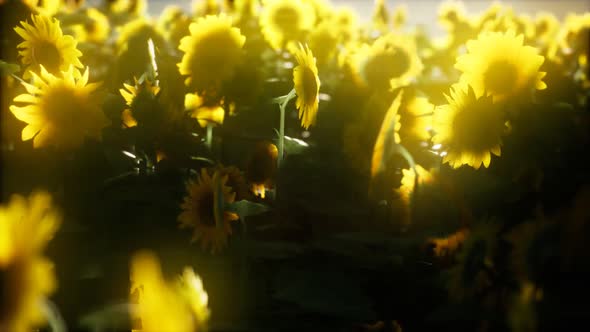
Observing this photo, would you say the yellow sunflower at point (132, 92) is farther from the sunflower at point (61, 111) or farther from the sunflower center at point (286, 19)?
the sunflower center at point (286, 19)

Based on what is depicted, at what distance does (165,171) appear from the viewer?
1.23m

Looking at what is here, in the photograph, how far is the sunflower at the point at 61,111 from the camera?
110 centimetres

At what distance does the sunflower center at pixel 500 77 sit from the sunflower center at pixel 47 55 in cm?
93

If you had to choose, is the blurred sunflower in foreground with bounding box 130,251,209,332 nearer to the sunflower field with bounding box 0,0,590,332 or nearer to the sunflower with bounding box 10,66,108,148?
the sunflower field with bounding box 0,0,590,332

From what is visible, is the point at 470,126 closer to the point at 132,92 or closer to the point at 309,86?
the point at 309,86

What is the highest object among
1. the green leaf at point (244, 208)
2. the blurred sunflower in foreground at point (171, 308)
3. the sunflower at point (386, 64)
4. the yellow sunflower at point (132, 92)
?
the sunflower at point (386, 64)

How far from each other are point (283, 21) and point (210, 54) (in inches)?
19.4

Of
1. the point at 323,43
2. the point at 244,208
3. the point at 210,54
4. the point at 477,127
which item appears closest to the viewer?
the point at 244,208

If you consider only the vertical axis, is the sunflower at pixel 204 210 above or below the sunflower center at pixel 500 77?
below

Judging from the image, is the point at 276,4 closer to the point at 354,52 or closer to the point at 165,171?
the point at 354,52

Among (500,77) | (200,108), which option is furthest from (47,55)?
(500,77)

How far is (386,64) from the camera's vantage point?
162cm

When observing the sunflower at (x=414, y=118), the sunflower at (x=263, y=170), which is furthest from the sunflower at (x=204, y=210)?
the sunflower at (x=414, y=118)

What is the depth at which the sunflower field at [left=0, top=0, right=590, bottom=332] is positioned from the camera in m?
0.89
